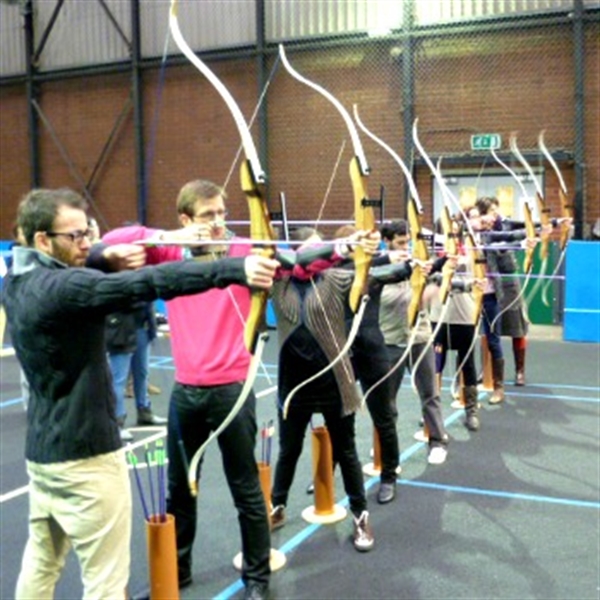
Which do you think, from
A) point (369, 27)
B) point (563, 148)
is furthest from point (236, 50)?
point (563, 148)

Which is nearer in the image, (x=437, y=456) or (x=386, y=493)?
(x=386, y=493)

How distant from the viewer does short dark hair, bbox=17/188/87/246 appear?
1.89 m

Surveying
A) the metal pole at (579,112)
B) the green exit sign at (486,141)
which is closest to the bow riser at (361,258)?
the metal pole at (579,112)

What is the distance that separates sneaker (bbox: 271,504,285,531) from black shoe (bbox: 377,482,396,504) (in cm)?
50

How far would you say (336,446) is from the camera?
10.1 feet

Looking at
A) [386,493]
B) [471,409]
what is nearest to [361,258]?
[386,493]

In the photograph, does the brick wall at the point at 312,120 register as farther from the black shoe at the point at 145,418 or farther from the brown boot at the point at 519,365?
the black shoe at the point at 145,418

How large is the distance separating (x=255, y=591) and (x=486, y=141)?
7.24 m

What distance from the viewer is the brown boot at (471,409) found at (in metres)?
4.94

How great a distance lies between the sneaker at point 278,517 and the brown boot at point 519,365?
314cm

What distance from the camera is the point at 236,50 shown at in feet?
34.1

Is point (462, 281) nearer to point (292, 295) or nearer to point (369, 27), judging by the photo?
point (292, 295)

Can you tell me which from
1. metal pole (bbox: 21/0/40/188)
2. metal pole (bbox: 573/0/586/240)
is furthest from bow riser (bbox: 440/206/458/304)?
metal pole (bbox: 21/0/40/188)

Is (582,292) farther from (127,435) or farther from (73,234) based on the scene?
(73,234)
